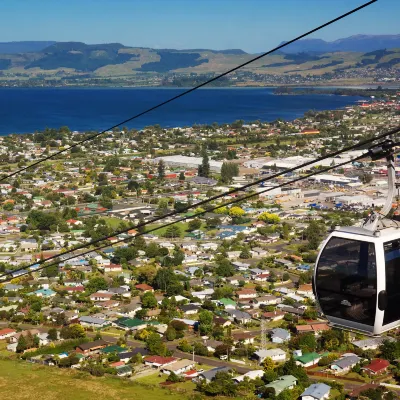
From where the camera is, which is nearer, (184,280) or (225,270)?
(184,280)

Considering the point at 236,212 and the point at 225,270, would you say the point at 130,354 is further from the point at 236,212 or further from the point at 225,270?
the point at 236,212

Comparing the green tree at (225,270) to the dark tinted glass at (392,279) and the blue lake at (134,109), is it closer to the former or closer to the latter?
the dark tinted glass at (392,279)

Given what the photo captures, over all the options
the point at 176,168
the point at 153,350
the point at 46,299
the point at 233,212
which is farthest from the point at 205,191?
the point at 153,350

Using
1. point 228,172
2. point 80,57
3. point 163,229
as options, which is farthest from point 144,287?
point 80,57

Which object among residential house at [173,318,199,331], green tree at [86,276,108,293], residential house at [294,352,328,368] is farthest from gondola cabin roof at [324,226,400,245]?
green tree at [86,276,108,293]

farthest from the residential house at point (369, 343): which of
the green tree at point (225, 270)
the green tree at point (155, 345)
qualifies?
the green tree at point (225, 270)

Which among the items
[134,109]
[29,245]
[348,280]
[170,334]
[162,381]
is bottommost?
[29,245]
